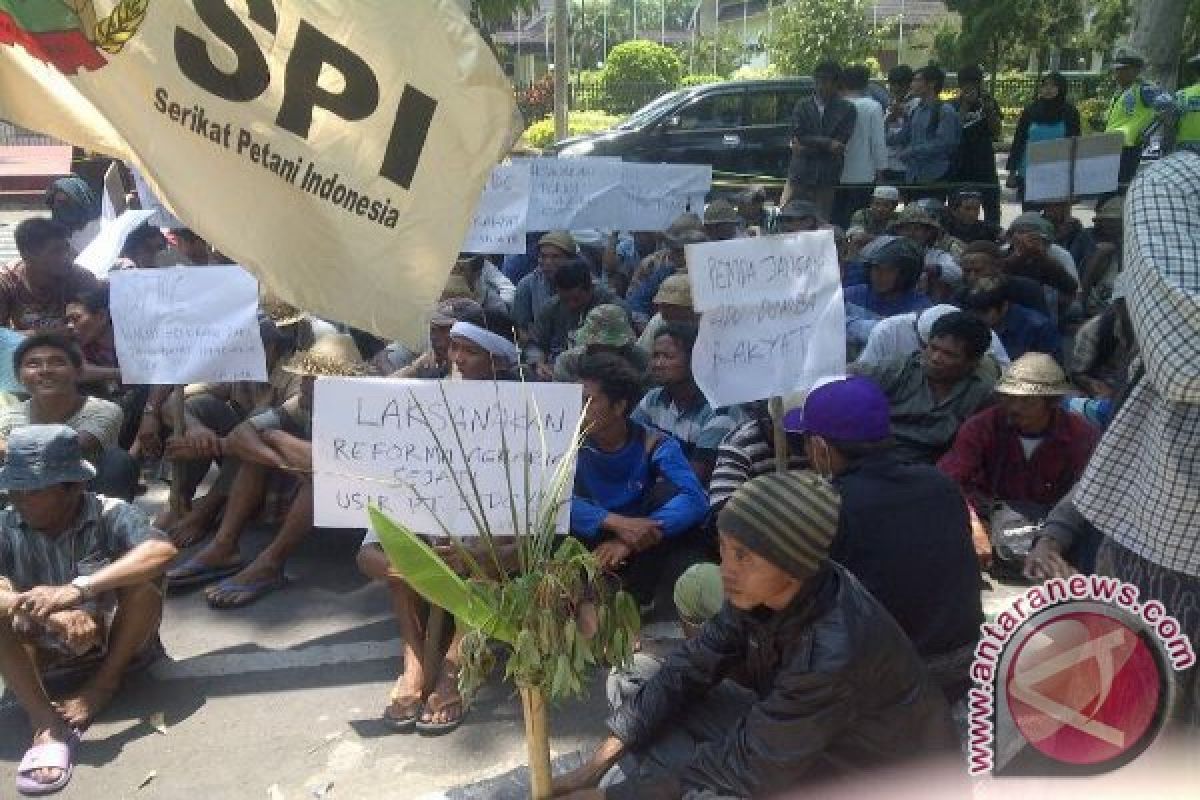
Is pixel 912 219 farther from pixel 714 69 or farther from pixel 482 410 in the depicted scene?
pixel 714 69

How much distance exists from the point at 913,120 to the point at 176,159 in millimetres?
9140

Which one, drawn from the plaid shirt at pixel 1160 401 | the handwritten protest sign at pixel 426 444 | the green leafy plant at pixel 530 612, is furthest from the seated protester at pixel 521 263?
the plaid shirt at pixel 1160 401

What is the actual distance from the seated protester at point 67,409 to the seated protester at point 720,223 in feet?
13.7

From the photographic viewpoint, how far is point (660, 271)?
294 inches

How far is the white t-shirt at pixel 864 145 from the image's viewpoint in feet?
32.2

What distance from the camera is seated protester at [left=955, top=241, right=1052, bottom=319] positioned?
21.0 ft

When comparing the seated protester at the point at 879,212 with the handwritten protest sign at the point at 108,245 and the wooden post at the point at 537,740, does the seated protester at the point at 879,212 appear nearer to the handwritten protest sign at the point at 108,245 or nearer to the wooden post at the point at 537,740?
the handwritten protest sign at the point at 108,245

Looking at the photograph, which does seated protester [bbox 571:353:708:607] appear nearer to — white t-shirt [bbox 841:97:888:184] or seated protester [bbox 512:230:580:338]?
seated protester [bbox 512:230:580:338]

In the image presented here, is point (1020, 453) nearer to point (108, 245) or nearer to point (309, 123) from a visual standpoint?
point (309, 123)

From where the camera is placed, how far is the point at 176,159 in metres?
2.62

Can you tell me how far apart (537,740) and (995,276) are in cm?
482

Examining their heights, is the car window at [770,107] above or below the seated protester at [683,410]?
above

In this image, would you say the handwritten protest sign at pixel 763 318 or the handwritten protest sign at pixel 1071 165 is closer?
the handwritten protest sign at pixel 763 318

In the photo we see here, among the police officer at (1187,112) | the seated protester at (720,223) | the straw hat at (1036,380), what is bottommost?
the straw hat at (1036,380)
